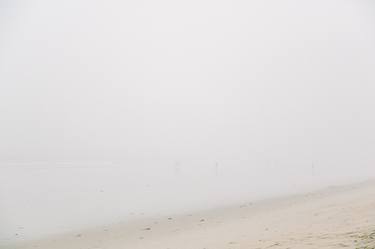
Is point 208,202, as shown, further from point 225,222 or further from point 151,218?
point 225,222

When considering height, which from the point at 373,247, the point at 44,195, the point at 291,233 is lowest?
the point at 44,195

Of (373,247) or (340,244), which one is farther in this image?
(340,244)

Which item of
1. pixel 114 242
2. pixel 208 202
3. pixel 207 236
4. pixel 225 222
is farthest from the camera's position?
pixel 208 202

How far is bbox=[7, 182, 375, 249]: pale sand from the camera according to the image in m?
7.60

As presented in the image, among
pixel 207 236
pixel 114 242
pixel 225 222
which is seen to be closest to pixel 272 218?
pixel 225 222

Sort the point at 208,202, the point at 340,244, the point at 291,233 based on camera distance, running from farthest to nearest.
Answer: the point at 208,202
the point at 291,233
the point at 340,244

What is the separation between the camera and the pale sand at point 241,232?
24.9ft

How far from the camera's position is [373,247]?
19.3ft

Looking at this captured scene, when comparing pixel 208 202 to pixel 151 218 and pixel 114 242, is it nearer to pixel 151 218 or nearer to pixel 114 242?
pixel 151 218

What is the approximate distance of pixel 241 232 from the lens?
34.0 ft

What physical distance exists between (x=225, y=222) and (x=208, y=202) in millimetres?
6480

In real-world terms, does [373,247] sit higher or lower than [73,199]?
higher

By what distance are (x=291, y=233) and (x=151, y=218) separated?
7.90 meters

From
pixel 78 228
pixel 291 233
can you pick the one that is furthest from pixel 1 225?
pixel 291 233
